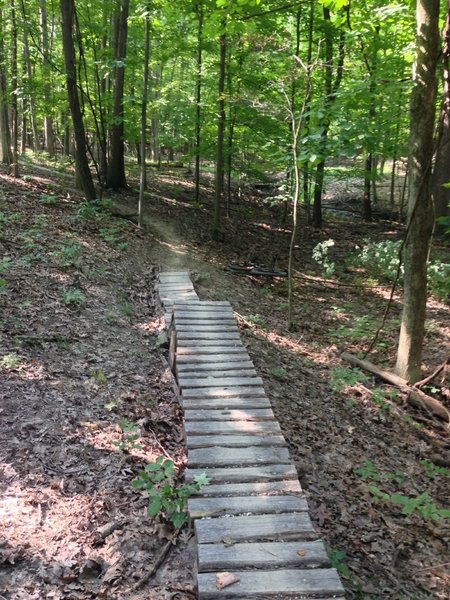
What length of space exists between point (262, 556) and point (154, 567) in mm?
853

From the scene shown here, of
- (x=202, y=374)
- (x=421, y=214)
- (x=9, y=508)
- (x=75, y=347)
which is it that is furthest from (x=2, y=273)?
(x=421, y=214)

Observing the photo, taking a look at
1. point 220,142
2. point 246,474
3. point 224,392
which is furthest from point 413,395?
point 220,142

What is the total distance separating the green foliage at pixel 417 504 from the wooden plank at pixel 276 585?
213 cm

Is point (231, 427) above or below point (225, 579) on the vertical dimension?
above

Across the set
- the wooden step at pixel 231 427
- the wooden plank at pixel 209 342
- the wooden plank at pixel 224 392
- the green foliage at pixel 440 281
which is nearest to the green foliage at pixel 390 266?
the green foliage at pixel 440 281

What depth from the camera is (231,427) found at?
16.1 ft

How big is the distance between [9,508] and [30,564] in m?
0.63

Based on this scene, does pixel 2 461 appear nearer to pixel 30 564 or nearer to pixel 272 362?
pixel 30 564

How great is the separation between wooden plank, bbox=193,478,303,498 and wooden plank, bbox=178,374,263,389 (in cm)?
169

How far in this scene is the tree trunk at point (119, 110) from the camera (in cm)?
1495

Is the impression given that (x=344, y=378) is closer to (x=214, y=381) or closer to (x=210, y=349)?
(x=210, y=349)

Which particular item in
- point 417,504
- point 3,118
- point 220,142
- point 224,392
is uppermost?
point 3,118

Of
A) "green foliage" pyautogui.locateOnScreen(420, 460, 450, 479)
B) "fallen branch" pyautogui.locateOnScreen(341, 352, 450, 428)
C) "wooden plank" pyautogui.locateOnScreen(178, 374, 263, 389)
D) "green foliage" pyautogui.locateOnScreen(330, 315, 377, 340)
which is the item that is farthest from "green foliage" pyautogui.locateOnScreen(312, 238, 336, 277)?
"wooden plank" pyautogui.locateOnScreen(178, 374, 263, 389)

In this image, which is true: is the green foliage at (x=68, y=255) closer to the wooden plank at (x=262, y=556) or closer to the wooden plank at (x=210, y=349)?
the wooden plank at (x=210, y=349)
